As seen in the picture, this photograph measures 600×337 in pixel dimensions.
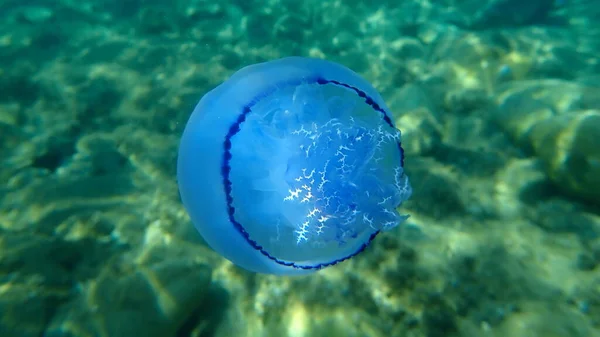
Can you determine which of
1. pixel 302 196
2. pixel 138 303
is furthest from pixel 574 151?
pixel 138 303

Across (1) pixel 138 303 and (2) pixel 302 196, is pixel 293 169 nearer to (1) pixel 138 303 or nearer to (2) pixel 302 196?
(2) pixel 302 196

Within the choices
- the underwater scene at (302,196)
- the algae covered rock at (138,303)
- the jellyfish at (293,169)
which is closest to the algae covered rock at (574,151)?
the underwater scene at (302,196)

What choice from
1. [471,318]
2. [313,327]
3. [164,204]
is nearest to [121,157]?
[164,204]

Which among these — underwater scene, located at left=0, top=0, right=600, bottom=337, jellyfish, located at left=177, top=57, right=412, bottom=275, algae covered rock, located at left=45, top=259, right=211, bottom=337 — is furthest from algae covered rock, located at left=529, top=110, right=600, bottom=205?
algae covered rock, located at left=45, top=259, right=211, bottom=337

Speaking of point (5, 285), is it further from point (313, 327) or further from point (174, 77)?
point (174, 77)

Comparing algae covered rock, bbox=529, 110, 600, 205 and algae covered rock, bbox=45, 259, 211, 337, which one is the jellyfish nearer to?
algae covered rock, bbox=45, 259, 211, 337

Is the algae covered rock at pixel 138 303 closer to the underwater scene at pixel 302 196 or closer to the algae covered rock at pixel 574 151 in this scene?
the underwater scene at pixel 302 196
